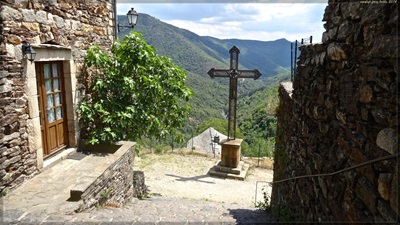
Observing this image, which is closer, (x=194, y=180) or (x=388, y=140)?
(x=388, y=140)

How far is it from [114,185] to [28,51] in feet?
8.24

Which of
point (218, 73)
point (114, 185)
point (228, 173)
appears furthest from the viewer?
point (228, 173)

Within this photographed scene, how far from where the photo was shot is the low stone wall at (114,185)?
4.00 meters

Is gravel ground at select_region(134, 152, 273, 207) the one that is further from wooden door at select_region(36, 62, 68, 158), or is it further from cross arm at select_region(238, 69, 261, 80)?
cross arm at select_region(238, 69, 261, 80)

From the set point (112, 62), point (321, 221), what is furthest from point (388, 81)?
point (112, 62)

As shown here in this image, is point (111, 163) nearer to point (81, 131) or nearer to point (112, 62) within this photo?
point (81, 131)

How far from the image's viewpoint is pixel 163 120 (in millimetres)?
6637

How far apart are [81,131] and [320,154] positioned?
4.87 metres

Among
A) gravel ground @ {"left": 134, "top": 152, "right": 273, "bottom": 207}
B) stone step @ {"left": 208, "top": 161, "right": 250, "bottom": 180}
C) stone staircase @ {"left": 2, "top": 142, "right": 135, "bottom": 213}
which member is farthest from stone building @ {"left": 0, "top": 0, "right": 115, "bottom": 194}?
stone step @ {"left": 208, "top": 161, "right": 250, "bottom": 180}

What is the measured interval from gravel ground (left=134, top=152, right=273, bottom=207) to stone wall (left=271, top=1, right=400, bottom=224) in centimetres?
367

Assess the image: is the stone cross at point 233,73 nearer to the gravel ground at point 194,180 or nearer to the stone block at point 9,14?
the gravel ground at point 194,180

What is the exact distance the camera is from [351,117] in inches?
70.3

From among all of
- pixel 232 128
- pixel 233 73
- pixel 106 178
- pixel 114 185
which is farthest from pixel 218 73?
pixel 106 178

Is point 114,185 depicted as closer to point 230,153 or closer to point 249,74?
point 230,153
